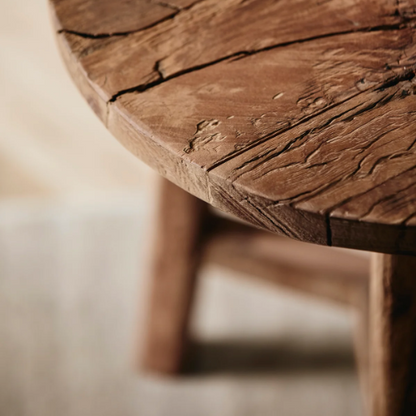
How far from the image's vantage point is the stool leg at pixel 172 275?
864 millimetres

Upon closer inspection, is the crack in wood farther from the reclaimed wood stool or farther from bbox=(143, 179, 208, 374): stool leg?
bbox=(143, 179, 208, 374): stool leg

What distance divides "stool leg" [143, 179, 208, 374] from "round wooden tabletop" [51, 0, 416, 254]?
0.33 meters

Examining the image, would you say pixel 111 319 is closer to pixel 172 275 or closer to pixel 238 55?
pixel 172 275

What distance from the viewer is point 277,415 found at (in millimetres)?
978

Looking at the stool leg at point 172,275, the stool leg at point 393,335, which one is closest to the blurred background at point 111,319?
the stool leg at point 172,275

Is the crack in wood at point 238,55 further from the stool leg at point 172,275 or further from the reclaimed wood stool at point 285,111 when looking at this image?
the stool leg at point 172,275

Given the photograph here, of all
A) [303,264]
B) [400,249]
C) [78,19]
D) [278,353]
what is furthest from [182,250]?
[400,249]

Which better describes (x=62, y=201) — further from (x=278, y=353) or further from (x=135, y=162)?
(x=278, y=353)

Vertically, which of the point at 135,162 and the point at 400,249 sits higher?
the point at 135,162

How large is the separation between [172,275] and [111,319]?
271mm

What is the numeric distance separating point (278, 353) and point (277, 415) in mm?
135

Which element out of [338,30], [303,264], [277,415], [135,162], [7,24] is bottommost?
[277,415]

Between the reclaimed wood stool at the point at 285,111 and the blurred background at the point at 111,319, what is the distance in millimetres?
393

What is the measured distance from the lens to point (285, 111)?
0.45m
